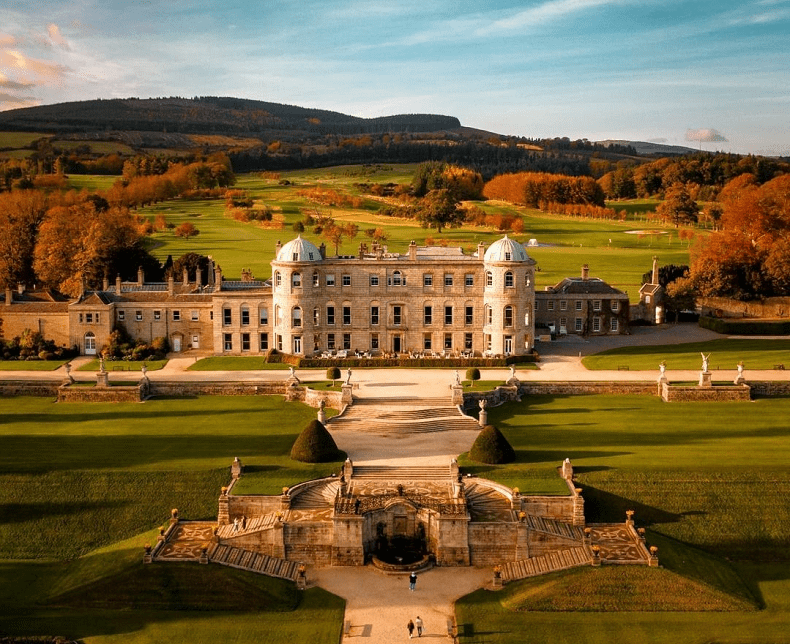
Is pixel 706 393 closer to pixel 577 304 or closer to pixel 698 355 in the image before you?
pixel 698 355

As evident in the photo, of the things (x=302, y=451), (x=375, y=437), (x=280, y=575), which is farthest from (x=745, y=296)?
(x=280, y=575)

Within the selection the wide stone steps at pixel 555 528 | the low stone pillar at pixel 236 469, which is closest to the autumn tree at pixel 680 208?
the wide stone steps at pixel 555 528

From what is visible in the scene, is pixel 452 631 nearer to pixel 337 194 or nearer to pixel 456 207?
pixel 456 207

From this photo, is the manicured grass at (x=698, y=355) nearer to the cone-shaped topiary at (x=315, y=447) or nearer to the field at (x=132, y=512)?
the field at (x=132, y=512)

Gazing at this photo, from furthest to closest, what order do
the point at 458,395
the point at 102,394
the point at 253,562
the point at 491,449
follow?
1. the point at 102,394
2. the point at 458,395
3. the point at 491,449
4. the point at 253,562

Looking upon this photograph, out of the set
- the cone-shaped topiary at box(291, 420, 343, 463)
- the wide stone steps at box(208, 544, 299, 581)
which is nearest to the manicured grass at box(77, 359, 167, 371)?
the cone-shaped topiary at box(291, 420, 343, 463)

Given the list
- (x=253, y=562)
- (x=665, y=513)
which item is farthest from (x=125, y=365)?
Result: (x=665, y=513)
